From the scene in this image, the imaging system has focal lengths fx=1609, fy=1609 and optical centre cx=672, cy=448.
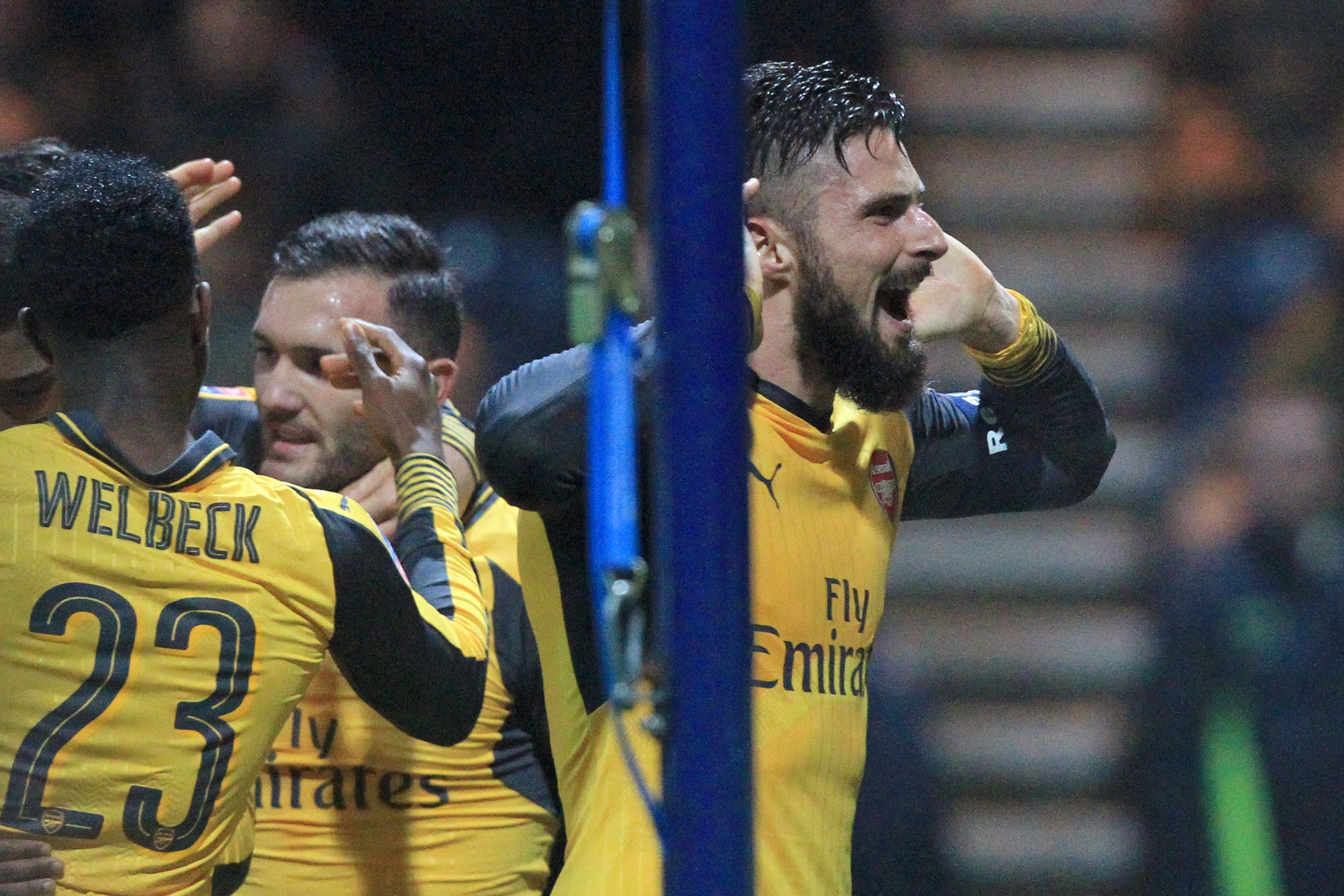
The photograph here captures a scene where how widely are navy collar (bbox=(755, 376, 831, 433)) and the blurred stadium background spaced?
7.95ft

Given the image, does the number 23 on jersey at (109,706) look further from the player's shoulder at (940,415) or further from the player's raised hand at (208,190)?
the player's shoulder at (940,415)

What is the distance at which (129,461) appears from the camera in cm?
171

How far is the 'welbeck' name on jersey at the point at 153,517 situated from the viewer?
5.45 feet

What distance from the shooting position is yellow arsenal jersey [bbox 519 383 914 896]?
5.88 ft

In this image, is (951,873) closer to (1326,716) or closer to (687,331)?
(1326,716)

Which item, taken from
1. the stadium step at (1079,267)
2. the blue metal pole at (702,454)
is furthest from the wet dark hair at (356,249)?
the stadium step at (1079,267)

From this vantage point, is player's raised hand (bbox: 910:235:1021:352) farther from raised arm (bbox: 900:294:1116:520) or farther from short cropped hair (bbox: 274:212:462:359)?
short cropped hair (bbox: 274:212:462:359)

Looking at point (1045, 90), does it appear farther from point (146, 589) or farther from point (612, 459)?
point (612, 459)

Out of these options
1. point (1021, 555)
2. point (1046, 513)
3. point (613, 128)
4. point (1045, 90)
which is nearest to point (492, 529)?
point (613, 128)

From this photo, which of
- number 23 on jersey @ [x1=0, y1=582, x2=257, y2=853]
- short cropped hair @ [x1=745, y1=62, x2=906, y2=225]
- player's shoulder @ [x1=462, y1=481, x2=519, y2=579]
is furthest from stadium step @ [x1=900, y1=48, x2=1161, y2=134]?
number 23 on jersey @ [x1=0, y1=582, x2=257, y2=853]

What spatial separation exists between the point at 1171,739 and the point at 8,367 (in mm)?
3460

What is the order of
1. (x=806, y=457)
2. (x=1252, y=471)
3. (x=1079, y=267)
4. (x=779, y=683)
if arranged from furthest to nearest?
(x=1079, y=267), (x=1252, y=471), (x=806, y=457), (x=779, y=683)

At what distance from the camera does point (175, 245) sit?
176 cm

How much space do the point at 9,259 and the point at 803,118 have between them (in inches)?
38.6
